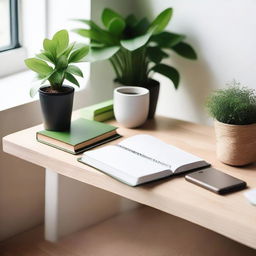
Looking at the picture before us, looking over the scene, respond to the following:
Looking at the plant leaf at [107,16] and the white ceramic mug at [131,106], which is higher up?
the plant leaf at [107,16]

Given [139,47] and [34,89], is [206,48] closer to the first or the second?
[139,47]

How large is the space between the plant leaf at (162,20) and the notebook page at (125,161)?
0.53 metres

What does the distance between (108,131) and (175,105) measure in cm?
49

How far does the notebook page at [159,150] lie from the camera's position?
1.68 metres

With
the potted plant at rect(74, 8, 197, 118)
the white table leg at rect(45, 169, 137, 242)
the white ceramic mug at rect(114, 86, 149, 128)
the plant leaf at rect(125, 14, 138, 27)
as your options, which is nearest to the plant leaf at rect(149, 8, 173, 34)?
the potted plant at rect(74, 8, 197, 118)

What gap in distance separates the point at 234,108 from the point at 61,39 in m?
0.55

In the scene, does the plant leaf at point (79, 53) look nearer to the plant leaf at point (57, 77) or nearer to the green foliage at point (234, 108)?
the plant leaf at point (57, 77)

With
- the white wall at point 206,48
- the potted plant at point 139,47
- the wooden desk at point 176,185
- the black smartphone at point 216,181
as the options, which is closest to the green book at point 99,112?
the wooden desk at point 176,185

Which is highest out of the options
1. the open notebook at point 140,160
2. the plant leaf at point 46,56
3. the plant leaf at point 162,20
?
Answer: the plant leaf at point 162,20

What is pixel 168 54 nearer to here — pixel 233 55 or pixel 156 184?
pixel 233 55

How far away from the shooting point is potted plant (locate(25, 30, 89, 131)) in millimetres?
1808

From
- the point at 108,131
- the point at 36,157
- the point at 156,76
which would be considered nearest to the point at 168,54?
the point at 156,76

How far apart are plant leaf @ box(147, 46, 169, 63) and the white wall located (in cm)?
13

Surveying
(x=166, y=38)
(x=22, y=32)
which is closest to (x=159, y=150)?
(x=166, y=38)
